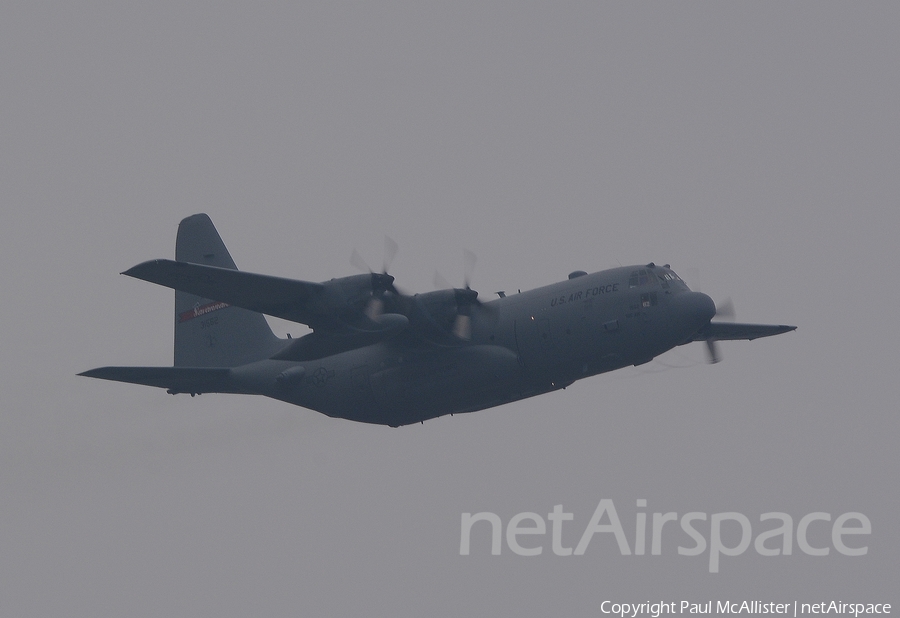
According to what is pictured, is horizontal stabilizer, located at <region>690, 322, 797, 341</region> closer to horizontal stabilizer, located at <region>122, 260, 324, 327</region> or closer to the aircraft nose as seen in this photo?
the aircraft nose

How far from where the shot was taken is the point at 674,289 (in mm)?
29297

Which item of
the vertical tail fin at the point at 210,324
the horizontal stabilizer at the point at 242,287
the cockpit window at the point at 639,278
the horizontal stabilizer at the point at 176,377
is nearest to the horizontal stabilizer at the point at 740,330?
the cockpit window at the point at 639,278

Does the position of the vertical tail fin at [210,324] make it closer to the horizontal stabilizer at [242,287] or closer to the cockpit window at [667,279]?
the horizontal stabilizer at [242,287]

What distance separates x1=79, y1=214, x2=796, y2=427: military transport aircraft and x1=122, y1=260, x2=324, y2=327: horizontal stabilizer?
27 mm

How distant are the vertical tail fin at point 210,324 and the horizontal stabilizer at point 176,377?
1.18 m

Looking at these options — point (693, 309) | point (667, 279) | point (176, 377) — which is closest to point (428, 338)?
point (667, 279)

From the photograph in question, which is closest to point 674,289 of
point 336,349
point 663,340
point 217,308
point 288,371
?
point 663,340

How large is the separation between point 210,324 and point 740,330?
1603cm

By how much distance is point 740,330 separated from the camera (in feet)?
112

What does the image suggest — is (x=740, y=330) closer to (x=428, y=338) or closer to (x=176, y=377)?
(x=428, y=338)

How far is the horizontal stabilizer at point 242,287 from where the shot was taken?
1051 inches

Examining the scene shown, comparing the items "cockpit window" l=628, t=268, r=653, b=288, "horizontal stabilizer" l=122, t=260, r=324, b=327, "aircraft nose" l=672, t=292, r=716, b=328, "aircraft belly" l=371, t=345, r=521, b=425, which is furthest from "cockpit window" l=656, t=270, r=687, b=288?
"horizontal stabilizer" l=122, t=260, r=324, b=327

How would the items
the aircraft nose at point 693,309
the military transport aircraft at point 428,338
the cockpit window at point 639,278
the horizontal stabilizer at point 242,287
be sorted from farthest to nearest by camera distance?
the cockpit window at point 639,278
the aircraft nose at point 693,309
the military transport aircraft at point 428,338
the horizontal stabilizer at point 242,287

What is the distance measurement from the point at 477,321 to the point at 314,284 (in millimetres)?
4795
